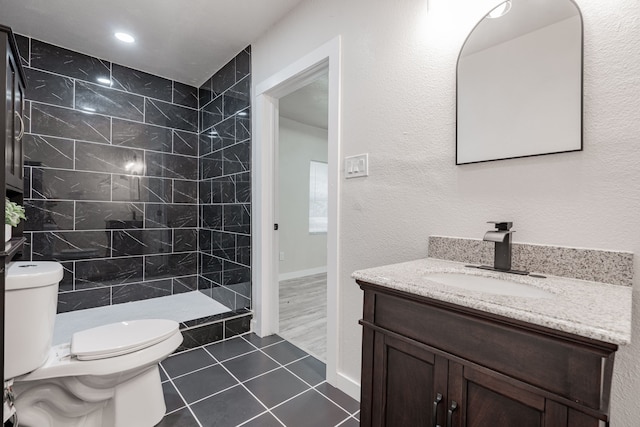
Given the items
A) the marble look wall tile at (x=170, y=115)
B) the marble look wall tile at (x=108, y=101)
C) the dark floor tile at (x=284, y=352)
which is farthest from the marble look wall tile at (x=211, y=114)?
the dark floor tile at (x=284, y=352)

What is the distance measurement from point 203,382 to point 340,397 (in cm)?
83

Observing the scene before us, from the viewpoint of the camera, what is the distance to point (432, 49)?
139 cm

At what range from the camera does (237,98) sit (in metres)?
2.76

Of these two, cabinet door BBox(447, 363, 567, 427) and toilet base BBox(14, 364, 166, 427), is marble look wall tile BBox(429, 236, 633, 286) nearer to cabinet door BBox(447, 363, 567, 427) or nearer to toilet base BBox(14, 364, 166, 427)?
cabinet door BBox(447, 363, 567, 427)

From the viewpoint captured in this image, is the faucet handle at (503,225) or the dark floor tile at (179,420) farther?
the dark floor tile at (179,420)

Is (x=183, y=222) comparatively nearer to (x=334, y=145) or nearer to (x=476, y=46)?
(x=334, y=145)

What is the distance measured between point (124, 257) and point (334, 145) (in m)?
2.47

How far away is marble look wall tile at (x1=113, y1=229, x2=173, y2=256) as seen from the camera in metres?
2.96

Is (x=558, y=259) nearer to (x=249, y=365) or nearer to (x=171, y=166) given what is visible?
(x=249, y=365)

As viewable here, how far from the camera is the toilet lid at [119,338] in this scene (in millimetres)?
1350

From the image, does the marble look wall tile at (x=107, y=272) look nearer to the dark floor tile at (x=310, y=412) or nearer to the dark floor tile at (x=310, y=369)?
the dark floor tile at (x=310, y=369)

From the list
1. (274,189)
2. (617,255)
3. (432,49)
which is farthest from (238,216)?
(617,255)

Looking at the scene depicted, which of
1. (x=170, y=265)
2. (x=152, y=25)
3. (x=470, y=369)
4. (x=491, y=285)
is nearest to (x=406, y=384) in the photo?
(x=470, y=369)

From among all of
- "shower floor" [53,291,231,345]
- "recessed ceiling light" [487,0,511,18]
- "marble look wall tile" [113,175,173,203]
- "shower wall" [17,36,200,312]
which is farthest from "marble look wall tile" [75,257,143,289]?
"recessed ceiling light" [487,0,511,18]
